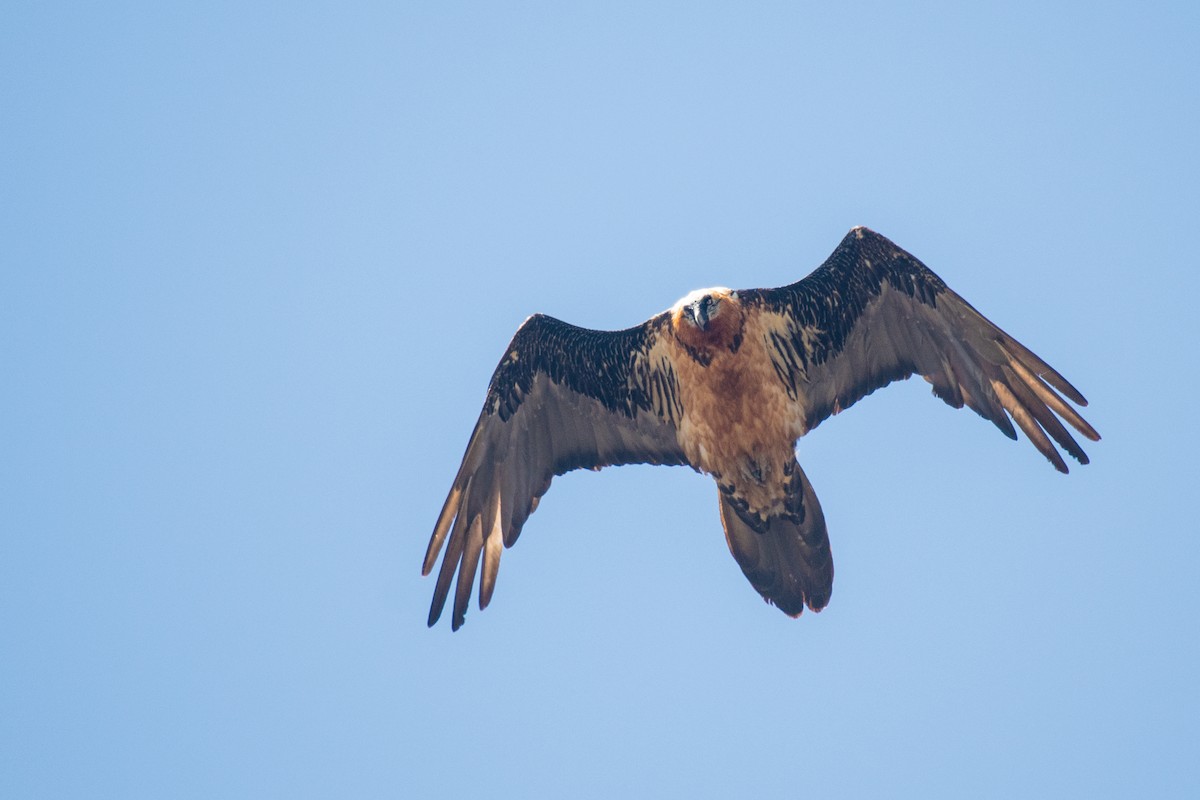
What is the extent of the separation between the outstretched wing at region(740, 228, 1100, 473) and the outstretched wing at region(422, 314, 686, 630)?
3.79 feet

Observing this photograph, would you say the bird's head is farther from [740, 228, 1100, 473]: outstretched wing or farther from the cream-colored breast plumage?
[740, 228, 1100, 473]: outstretched wing

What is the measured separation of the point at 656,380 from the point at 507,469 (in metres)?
1.60

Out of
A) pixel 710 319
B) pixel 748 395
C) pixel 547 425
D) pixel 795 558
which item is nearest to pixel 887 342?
pixel 748 395

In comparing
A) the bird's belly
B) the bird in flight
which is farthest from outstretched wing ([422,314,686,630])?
the bird's belly

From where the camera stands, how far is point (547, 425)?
37.3 feet

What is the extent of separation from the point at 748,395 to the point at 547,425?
6.42ft

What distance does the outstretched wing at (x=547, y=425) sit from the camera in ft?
36.1

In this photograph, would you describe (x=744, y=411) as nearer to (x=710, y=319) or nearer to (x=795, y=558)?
(x=710, y=319)

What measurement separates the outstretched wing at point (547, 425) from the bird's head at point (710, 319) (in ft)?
1.81

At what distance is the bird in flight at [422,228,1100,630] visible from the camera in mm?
10391

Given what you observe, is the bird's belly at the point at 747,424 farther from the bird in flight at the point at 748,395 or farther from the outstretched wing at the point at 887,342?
the outstretched wing at the point at 887,342

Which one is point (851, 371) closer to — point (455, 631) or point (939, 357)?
point (939, 357)

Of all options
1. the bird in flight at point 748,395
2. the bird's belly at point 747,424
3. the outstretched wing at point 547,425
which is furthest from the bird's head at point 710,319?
the outstretched wing at point 547,425

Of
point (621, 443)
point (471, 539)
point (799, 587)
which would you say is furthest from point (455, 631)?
point (799, 587)
